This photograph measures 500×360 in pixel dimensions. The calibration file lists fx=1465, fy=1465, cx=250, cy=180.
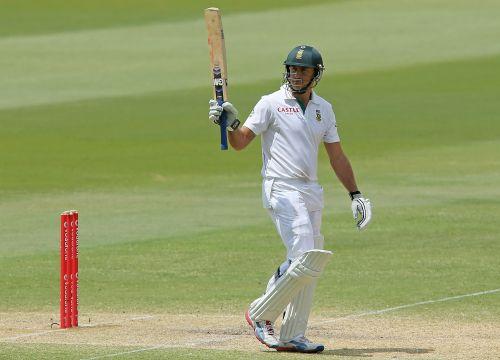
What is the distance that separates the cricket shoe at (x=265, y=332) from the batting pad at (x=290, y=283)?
0.05m

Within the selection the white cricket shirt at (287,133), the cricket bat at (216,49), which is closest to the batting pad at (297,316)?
the white cricket shirt at (287,133)

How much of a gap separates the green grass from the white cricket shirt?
4.51ft

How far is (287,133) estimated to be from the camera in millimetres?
10195

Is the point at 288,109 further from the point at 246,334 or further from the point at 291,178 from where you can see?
the point at 246,334

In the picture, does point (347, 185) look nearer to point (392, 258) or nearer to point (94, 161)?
point (392, 258)

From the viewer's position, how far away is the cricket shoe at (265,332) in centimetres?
1011

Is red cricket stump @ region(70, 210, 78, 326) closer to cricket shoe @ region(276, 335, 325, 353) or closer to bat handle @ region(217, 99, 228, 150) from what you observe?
bat handle @ region(217, 99, 228, 150)

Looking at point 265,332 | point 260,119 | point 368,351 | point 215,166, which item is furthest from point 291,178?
point 215,166

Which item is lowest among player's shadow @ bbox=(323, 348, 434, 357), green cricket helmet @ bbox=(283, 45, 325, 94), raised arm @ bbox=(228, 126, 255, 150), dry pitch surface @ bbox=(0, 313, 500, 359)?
player's shadow @ bbox=(323, 348, 434, 357)

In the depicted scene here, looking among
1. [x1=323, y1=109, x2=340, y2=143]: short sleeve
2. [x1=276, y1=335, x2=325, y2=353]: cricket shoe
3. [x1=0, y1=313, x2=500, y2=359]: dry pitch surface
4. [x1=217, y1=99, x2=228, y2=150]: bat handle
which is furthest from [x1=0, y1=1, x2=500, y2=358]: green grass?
[x1=323, y1=109, x2=340, y2=143]: short sleeve

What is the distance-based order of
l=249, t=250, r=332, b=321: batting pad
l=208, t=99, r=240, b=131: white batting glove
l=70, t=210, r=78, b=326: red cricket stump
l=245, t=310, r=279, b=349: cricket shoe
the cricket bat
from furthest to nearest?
1. l=70, t=210, r=78, b=326: red cricket stump
2. the cricket bat
3. l=245, t=310, r=279, b=349: cricket shoe
4. l=208, t=99, r=240, b=131: white batting glove
5. l=249, t=250, r=332, b=321: batting pad

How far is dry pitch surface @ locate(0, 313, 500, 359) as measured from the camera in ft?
33.0

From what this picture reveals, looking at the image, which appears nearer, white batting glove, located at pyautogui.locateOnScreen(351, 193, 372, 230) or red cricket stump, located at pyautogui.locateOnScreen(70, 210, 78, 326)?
white batting glove, located at pyautogui.locateOnScreen(351, 193, 372, 230)

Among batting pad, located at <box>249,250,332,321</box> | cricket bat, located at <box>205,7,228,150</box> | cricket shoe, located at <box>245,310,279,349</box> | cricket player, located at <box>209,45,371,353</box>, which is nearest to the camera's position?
batting pad, located at <box>249,250,332,321</box>
